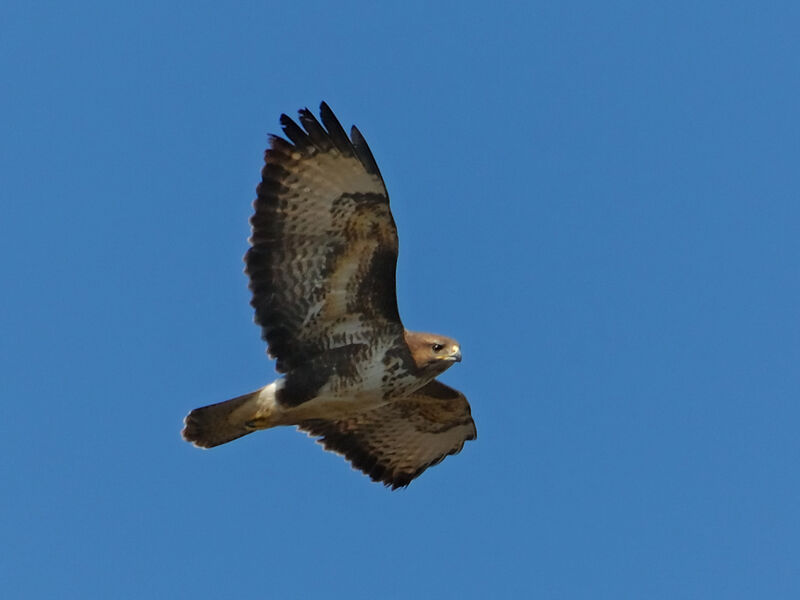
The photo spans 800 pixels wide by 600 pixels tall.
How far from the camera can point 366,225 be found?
11609 millimetres

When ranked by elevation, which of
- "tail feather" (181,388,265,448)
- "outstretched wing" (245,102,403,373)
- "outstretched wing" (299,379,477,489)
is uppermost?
"outstretched wing" (245,102,403,373)

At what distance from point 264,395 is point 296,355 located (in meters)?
0.42

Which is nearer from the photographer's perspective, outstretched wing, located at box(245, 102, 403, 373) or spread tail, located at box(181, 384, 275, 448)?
outstretched wing, located at box(245, 102, 403, 373)

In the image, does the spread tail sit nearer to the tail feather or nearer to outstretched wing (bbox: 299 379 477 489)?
the tail feather

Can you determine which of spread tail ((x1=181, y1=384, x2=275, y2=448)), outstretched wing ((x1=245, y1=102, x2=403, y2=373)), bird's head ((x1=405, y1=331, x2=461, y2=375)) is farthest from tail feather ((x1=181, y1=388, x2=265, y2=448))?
bird's head ((x1=405, y1=331, x2=461, y2=375))

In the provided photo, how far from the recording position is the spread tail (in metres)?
11.9

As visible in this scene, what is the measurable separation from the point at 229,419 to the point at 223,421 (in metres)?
0.06

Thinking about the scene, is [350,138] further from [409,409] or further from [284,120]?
[409,409]

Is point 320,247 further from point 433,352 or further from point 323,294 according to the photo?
point 433,352

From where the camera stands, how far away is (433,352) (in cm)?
1195

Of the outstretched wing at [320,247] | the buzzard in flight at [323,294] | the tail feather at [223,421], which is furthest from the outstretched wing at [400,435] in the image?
the outstretched wing at [320,247]

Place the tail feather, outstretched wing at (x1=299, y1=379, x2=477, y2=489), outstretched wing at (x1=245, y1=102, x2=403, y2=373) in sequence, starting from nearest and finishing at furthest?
outstretched wing at (x1=245, y1=102, x2=403, y2=373) → the tail feather → outstretched wing at (x1=299, y1=379, x2=477, y2=489)

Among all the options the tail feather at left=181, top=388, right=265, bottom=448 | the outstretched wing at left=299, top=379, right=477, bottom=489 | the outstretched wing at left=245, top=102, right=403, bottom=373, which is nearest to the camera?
the outstretched wing at left=245, top=102, right=403, bottom=373

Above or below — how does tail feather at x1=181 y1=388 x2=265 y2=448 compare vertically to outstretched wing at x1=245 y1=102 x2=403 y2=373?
below
